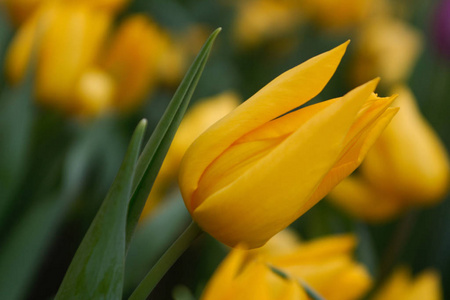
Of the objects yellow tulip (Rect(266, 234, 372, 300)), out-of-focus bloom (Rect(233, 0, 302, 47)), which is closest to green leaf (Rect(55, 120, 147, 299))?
yellow tulip (Rect(266, 234, 372, 300))

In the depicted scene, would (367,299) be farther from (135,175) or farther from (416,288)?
(135,175)

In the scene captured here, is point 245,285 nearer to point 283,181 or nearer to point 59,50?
point 283,181

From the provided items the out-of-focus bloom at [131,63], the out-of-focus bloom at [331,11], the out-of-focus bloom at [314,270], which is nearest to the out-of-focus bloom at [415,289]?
the out-of-focus bloom at [314,270]

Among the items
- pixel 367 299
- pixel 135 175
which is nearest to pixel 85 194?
pixel 367 299

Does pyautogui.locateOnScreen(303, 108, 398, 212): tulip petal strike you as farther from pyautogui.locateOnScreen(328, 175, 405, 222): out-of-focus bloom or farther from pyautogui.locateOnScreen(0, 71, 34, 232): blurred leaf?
pyautogui.locateOnScreen(328, 175, 405, 222): out-of-focus bloom

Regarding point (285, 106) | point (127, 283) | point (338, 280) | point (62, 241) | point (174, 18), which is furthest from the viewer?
point (174, 18)
